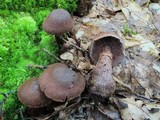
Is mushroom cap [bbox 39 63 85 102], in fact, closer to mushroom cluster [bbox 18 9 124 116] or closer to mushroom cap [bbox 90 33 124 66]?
mushroom cluster [bbox 18 9 124 116]

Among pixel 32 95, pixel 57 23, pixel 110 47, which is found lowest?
pixel 32 95

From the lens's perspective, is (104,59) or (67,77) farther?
(104,59)

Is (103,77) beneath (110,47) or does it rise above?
beneath

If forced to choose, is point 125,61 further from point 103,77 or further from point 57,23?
point 57,23

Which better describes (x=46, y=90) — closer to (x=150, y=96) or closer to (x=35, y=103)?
(x=35, y=103)

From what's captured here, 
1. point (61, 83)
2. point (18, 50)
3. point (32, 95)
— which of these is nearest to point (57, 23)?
point (18, 50)

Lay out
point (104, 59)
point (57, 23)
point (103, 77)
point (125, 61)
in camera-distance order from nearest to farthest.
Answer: point (103, 77)
point (104, 59)
point (57, 23)
point (125, 61)

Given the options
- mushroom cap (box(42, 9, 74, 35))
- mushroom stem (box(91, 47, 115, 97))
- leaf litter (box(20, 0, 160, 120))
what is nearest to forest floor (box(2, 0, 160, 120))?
leaf litter (box(20, 0, 160, 120))

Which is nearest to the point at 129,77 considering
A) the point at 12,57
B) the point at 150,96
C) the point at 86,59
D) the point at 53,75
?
the point at 150,96
